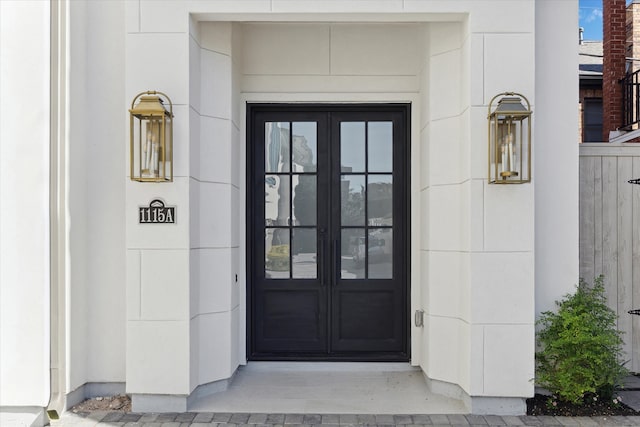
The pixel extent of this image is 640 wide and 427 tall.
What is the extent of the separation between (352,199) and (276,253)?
81cm

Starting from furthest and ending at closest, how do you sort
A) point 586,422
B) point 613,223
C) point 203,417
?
point 613,223, point 203,417, point 586,422

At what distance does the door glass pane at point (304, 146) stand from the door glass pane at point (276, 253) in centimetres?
57

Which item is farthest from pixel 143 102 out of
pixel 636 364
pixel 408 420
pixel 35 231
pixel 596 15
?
pixel 596 15

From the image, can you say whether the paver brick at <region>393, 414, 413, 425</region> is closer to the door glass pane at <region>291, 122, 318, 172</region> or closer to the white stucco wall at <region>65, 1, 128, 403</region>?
the white stucco wall at <region>65, 1, 128, 403</region>

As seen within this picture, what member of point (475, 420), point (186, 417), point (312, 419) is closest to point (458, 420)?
point (475, 420)

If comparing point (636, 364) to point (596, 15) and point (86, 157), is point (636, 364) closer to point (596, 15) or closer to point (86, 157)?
point (86, 157)

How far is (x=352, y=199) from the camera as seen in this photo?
4434 mm

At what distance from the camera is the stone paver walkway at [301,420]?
3.26 m

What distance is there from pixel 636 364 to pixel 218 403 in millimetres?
3280

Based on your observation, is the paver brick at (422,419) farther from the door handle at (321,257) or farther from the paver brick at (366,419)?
the door handle at (321,257)

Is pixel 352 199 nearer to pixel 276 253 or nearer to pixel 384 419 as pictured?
pixel 276 253

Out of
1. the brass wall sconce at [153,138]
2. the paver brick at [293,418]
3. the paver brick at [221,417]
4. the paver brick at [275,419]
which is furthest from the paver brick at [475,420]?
the brass wall sconce at [153,138]

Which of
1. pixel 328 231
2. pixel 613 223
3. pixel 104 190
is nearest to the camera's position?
pixel 104 190

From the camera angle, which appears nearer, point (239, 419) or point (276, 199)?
point (239, 419)
